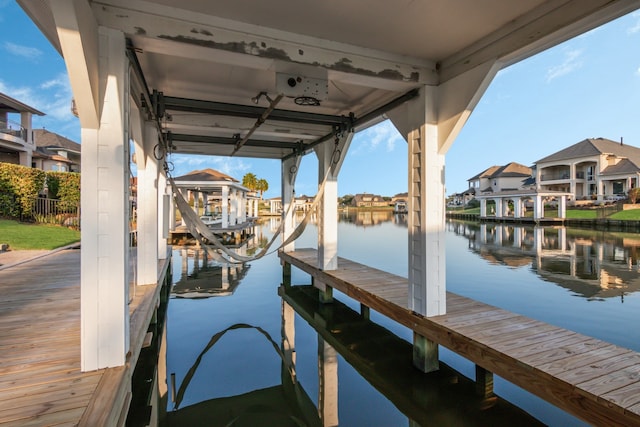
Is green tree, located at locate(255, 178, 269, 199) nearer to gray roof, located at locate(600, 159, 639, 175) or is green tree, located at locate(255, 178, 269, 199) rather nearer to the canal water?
gray roof, located at locate(600, 159, 639, 175)

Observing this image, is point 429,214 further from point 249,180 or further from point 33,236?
point 249,180

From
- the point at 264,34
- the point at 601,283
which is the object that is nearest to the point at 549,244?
the point at 601,283

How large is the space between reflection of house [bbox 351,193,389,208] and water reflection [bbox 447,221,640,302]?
5459 cm

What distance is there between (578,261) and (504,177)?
106 feet

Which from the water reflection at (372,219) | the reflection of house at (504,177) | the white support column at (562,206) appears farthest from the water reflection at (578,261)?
the reflection of house at (504,177)

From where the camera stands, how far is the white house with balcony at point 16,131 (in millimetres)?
15352

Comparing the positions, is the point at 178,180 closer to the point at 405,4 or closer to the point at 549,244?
the point at 405,4

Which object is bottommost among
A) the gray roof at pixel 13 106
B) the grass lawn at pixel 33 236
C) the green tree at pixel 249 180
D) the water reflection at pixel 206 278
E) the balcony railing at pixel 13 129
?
the water reflection at pixel 206 278

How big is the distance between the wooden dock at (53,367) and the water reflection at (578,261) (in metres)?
7.70

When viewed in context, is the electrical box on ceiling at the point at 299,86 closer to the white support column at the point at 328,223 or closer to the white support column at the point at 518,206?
the white support column at the point at 328,223

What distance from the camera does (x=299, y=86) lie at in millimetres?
2861

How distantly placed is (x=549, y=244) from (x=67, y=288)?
16052 millimetres

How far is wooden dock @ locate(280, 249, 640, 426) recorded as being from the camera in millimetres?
1891

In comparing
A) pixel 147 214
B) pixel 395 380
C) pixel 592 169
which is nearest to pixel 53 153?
Answer: pixel 147 214
